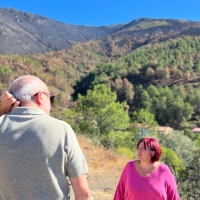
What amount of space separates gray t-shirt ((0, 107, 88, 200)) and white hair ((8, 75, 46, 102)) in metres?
0.13

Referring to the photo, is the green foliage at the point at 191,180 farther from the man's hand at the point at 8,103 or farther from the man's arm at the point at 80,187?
the man's hand at the point at 8,103

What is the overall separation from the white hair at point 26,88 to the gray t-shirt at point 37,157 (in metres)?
0.13

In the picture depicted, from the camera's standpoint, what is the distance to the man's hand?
1.58m

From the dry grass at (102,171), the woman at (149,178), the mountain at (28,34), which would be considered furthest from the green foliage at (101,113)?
the mountain at (28,34)

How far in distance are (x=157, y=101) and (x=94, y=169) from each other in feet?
158

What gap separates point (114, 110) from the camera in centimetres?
2205

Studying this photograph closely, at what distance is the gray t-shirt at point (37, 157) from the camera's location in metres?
1.44

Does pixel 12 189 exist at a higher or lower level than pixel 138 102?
higher

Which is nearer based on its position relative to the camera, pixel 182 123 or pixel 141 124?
pixel 141 124

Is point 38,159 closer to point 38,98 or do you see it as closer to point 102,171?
point 38,98

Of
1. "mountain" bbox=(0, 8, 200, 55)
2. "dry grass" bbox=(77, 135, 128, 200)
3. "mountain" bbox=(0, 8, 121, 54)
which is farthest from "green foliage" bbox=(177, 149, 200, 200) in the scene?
"mountain" bbox=(0, 8, 121, 54)

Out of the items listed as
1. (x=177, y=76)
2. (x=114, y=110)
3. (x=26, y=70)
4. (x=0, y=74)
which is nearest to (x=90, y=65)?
(x=26, y=70)

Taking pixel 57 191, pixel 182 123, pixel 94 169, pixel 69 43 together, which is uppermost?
pixel 69 43

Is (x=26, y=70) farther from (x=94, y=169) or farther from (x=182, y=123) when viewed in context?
(x=94, y=169)
